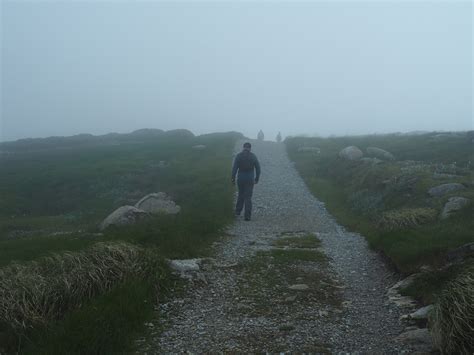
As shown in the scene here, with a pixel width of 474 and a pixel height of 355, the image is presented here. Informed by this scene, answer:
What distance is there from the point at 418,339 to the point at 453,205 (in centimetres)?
1044

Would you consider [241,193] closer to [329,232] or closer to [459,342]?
[329,232]

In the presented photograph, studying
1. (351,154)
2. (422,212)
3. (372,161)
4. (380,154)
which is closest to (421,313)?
(422,212)

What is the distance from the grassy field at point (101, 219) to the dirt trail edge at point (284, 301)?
38.4 inches

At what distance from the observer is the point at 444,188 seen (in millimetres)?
20438

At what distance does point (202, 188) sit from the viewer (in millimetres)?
31547

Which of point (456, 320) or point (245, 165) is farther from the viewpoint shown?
point (245, 165)

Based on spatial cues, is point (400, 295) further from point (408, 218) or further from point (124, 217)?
point (124, 217)

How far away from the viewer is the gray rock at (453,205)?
16708 mm

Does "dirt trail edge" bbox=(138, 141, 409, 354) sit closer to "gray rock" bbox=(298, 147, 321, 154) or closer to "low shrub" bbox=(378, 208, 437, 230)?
"low shrub" bbox=(378, 208, 437, 230)

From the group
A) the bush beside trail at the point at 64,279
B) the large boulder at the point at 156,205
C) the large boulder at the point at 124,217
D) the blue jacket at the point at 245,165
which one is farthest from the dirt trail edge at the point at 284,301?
the large boulder at the point at 156,205

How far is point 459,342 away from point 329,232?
12.3 meters

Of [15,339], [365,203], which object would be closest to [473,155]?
[365,203]

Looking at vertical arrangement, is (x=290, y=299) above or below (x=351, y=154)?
below

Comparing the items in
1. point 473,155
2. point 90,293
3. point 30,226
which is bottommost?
point 30,226
